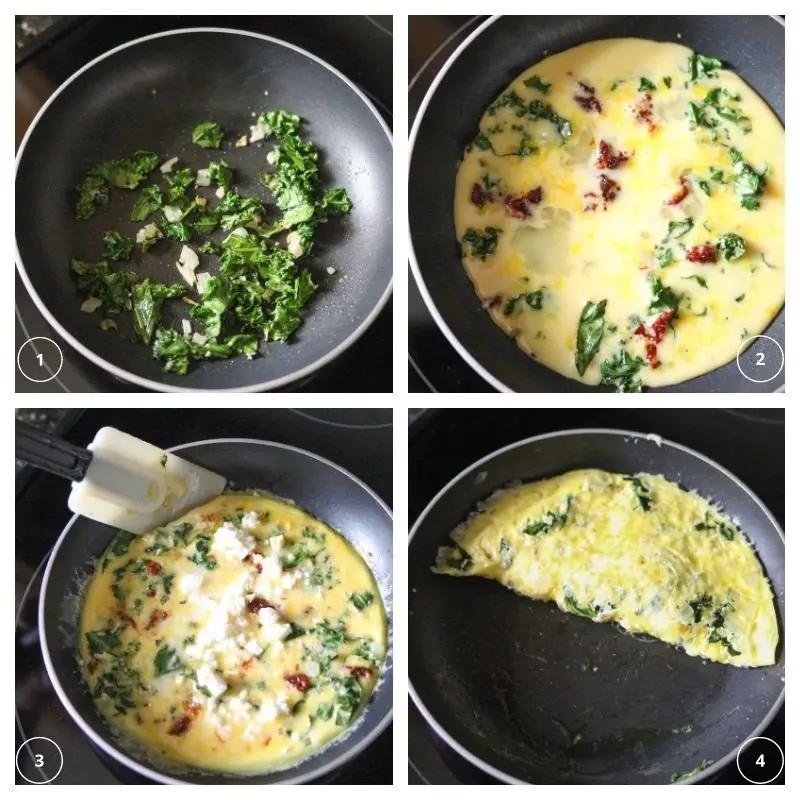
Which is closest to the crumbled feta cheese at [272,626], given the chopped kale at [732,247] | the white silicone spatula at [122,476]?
the white silicone spatula at [122,476]

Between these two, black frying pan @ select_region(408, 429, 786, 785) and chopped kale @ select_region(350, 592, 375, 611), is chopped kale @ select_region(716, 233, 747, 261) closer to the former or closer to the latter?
black frying pan @ select_region(408, 429, 786, 785)

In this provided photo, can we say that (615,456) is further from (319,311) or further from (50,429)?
(50,429)

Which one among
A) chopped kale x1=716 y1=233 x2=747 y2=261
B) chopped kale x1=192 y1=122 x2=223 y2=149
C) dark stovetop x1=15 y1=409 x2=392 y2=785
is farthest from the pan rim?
chopped kale x1=716 y1=233 x2=747 y2=261

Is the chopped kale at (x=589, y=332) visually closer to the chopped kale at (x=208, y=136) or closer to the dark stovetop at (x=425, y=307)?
the dark stovetop at (x=425, y=307)

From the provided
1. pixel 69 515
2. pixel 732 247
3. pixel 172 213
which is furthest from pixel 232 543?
pixel 732 247
